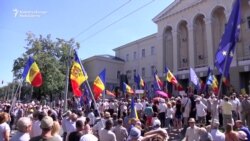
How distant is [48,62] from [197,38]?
62.6ft

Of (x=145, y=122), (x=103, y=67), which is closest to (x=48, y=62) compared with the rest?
(x=103, y=67)

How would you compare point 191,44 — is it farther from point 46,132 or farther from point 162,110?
point 46,132

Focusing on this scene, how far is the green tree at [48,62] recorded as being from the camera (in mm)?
41188

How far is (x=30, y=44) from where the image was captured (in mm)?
43531

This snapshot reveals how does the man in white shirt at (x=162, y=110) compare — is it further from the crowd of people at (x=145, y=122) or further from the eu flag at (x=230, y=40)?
the eu flag at (x=230, y=40)

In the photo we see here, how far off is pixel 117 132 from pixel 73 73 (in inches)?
152

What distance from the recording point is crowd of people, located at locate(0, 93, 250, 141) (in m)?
5.58

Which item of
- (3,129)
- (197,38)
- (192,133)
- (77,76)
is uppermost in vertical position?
(197,38)

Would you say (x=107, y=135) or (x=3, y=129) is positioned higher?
(x=3, y=129)

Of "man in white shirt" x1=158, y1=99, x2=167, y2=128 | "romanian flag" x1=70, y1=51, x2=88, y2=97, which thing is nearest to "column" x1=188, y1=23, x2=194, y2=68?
"man in white shirt" x1=158, y1=99, x2=167, y2=128

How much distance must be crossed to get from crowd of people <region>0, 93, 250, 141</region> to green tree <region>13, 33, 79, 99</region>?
18165 millimetres

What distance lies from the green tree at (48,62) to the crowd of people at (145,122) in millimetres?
18165

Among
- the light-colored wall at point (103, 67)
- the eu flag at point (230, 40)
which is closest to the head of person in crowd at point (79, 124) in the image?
the eu flag at point (230, 40)

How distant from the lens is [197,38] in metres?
35.9
